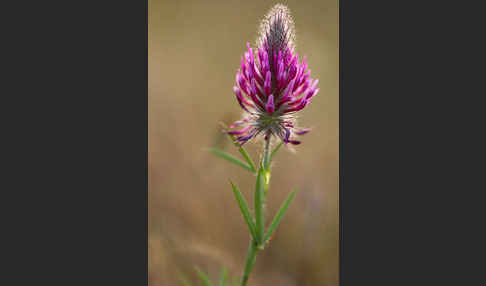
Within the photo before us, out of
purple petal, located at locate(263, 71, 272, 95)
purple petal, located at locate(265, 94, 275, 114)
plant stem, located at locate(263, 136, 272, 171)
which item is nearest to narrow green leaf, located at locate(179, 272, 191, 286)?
plant stem, located at locate(263, 136, 272, 171)

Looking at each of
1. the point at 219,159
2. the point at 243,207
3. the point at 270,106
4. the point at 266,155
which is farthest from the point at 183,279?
the point at 270,106

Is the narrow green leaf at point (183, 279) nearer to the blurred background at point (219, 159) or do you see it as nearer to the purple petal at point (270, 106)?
the blurred background at point (219, 159)

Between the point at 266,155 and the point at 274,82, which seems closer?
the point at 274,82

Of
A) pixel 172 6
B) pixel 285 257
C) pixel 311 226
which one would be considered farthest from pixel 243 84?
Result: pixel 172 6

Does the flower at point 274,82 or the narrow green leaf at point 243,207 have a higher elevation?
the flower at point 274,82

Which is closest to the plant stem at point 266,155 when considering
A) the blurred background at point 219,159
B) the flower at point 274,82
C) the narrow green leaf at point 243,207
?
the flower at point 274,82

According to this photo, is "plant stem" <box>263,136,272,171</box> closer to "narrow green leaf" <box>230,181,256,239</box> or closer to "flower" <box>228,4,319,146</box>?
"flower" <box>228,4,319,146</box>

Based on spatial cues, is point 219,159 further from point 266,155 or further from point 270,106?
point 270,106
